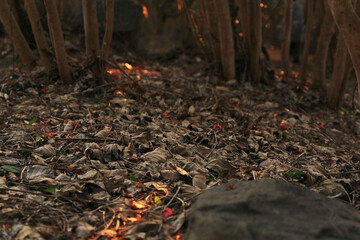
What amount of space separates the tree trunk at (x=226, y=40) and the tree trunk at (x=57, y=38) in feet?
6.98

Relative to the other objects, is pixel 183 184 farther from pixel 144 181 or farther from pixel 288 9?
pixel 288 9

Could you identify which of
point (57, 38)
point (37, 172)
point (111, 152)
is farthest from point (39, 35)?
point (37, 172)

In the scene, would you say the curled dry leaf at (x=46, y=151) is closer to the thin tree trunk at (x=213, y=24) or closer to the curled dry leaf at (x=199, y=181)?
the curled dry leaf at (x=199, y=181)

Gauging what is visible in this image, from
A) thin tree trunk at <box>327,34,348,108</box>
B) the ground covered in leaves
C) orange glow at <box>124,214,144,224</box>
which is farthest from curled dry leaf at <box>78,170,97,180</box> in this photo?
thin tree trunk at <box>327,34,348,108</box>

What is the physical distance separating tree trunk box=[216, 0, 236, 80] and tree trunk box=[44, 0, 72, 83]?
213 centimetres

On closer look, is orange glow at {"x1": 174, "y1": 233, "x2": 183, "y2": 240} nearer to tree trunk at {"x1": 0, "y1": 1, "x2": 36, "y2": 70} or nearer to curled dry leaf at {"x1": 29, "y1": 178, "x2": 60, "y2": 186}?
curled dry leaf at {"x1": 29, "y1": 178, "x2": 60, "y2": 186}

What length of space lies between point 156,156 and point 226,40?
284 cm

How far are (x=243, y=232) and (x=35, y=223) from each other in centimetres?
110

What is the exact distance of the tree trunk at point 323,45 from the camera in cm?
527

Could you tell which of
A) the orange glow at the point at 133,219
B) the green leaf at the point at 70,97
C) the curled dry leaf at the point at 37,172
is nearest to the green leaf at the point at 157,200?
the orange glow at the point at 133,219

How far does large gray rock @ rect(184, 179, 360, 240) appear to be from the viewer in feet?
4.64

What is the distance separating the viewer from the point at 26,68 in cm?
463

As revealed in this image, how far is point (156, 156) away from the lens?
2.59m

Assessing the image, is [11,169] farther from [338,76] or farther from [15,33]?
[338,76]
